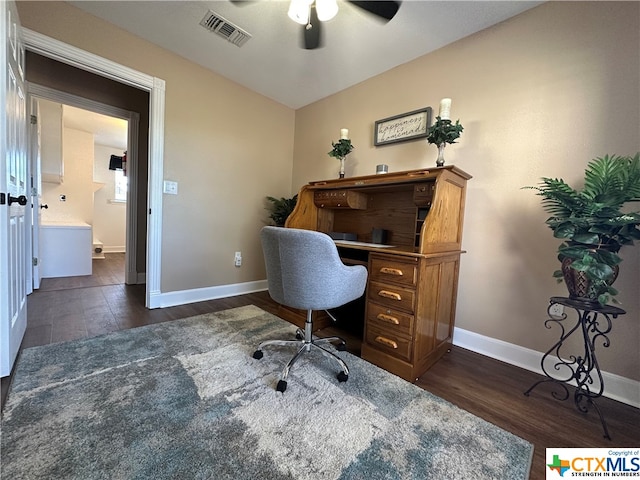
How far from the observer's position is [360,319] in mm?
2451

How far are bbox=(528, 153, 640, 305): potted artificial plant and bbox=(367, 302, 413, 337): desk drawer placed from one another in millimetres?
865

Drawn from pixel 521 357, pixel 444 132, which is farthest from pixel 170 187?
pixel 521 357

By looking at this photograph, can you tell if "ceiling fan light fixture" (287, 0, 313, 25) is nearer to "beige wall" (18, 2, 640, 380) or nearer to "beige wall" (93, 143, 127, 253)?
"beige wall" (18, 2, 640, 380)

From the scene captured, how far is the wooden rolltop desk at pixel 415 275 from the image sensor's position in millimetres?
1586

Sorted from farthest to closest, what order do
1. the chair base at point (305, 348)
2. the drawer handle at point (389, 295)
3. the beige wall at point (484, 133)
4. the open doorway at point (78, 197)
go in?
the open doorway at point (78, 197), the drawer handle at point (389, 295), the beige wall at point (484, 133), the chair base at point (305, 348)

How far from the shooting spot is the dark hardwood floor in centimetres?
121

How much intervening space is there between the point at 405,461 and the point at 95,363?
1.76m

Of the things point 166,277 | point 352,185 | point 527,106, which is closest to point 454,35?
point 527,106

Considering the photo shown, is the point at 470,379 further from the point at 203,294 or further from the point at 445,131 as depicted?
the point at 203,294

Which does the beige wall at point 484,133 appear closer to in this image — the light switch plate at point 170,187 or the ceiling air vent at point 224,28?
the light switch plate at point 170,187

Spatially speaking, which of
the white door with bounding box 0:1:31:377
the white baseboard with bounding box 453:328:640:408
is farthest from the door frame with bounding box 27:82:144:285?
the white baseboard with bounding box 453:328:640:408

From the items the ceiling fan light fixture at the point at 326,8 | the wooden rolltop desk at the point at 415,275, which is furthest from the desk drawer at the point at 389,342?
the ceiling fan light fixture at the point at 326,8

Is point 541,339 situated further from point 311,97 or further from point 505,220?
point 311,97

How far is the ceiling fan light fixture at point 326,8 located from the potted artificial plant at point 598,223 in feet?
5.00
